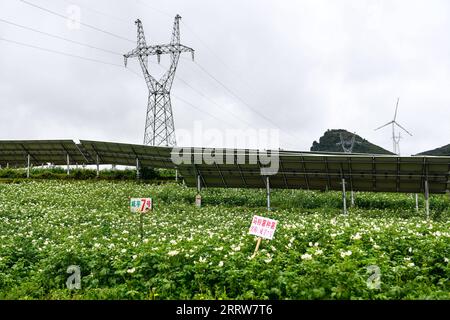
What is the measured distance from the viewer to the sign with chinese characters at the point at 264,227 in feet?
32.3

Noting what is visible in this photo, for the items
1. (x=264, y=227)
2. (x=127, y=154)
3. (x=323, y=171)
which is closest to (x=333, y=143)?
(x=127, y=154)

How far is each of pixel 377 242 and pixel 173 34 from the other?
35902 millimetres

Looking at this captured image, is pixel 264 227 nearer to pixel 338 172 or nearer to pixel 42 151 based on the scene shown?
pixel 338 172

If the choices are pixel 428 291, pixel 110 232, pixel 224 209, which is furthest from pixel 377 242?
pixel 224 209

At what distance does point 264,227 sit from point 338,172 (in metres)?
15.1

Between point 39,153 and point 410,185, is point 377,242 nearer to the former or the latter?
point 410,185

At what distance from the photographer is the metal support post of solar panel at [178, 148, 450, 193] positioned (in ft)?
74.7

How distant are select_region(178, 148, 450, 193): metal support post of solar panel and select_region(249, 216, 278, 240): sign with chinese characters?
13.8 meters

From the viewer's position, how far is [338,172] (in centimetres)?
2408

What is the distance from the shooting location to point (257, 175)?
83.8ft

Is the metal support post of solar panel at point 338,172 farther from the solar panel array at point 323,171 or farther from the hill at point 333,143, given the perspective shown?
the hill at point 333,143

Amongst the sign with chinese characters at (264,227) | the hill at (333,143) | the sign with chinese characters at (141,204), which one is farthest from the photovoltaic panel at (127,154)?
the hill at (333,143)

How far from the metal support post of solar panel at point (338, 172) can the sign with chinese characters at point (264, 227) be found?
13.8 metres
